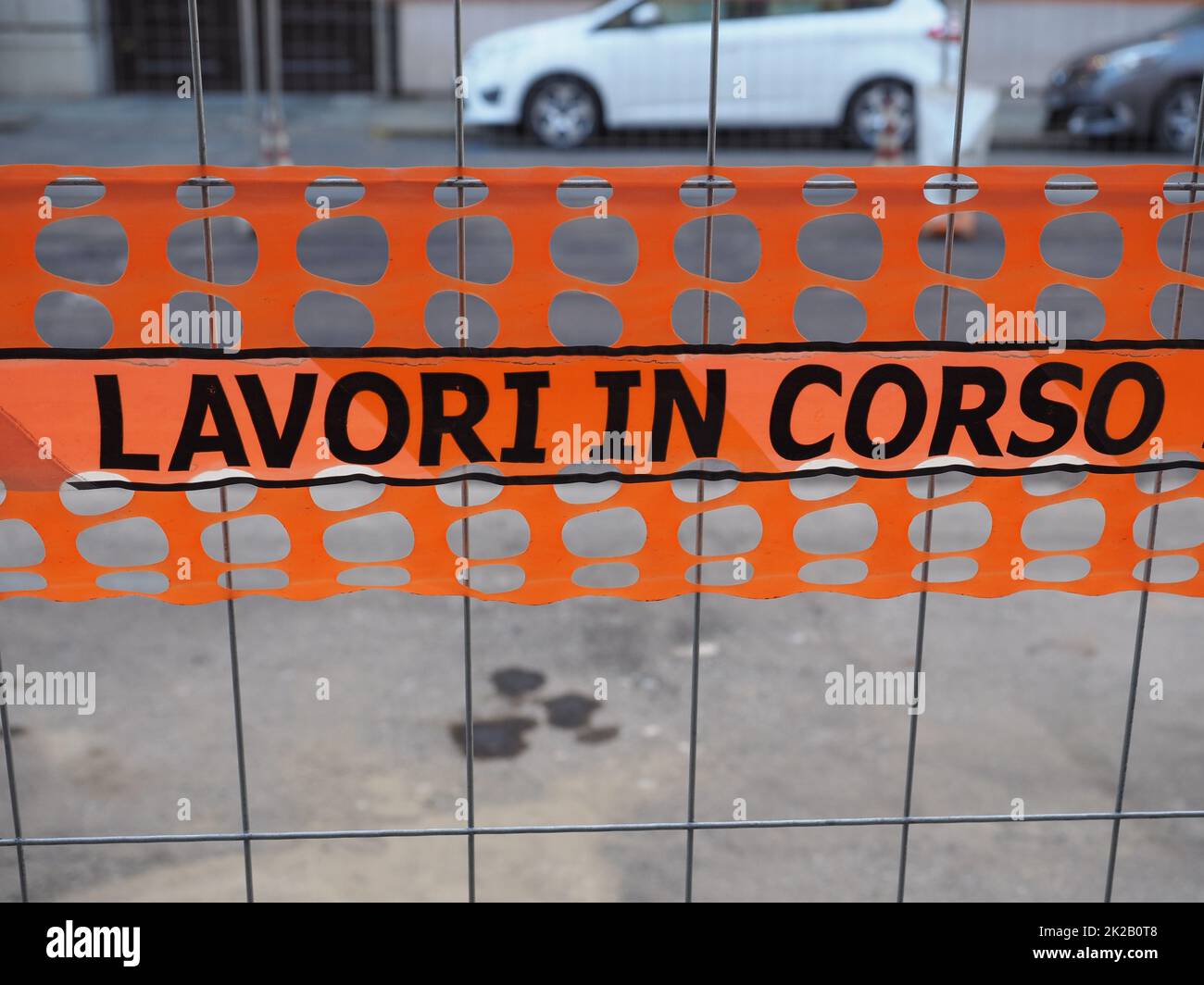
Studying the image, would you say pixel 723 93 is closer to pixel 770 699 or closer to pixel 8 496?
pixel 770 699

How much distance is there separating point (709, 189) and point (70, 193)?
45.9 inches

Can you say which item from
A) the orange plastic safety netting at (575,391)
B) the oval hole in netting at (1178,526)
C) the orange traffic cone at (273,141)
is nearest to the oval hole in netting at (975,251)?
the oval hole in netting at (1178,526)

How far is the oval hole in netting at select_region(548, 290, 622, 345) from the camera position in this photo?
27.9 feet

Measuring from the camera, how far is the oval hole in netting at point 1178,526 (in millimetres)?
5992

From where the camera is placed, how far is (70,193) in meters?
2.56

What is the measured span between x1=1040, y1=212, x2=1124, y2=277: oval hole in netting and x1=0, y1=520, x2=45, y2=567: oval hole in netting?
7.40 metres

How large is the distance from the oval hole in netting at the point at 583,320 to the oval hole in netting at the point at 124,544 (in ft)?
9.63

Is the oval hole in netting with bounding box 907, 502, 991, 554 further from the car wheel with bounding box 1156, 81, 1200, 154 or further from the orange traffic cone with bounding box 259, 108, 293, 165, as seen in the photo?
the car wheel with bounding box 1156, 81, 1200, 154

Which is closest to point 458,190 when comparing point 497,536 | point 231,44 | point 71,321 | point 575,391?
point 575,391

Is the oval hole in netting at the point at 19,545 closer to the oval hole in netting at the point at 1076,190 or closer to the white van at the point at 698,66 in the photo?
the oval hole in netting at the point at 1076,190

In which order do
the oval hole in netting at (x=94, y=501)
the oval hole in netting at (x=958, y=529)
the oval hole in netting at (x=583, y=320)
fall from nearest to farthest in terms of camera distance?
the oval hole in netting at (x=94, y=501), the oval hole in netting at (x=958, y=529), the oval hole in netting at (x=583, y=320)

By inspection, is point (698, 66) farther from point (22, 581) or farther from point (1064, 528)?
point (22, 581)

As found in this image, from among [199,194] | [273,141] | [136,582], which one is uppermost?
[199,194]

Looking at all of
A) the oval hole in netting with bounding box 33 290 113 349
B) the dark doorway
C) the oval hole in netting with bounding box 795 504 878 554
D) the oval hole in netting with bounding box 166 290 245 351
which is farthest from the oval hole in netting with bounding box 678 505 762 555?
the dark doorway
